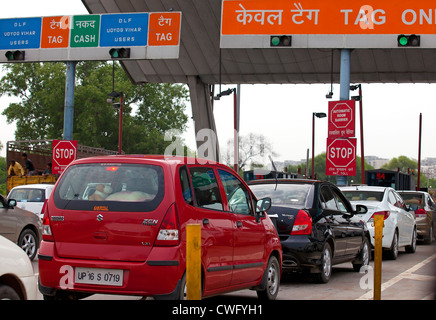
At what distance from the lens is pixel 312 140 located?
199 feet

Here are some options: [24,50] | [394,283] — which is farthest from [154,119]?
[394,283]

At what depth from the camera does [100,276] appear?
6875 millimetres

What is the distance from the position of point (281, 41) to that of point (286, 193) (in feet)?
34.4

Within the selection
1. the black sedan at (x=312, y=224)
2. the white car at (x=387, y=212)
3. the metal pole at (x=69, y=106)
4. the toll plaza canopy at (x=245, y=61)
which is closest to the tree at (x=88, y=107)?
the toll plaza canopy at (x=245, y=61)

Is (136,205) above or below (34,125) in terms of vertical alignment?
below

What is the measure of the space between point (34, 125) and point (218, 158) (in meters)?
44.8

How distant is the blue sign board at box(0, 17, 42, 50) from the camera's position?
77.1 feet

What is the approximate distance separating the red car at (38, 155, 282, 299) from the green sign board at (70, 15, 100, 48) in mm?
16170

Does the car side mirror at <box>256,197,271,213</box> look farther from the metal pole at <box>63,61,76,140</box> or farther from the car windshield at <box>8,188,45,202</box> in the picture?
the metal pole at <box>63,61,76,140</box>

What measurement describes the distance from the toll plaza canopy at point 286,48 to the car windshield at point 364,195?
6205mm

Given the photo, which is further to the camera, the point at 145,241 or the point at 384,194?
the point at 384,194

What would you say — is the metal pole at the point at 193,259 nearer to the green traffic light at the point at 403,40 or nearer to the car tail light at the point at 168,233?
the car tail light at the point at 168,233

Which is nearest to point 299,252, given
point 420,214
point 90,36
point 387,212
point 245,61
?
point 387,212
